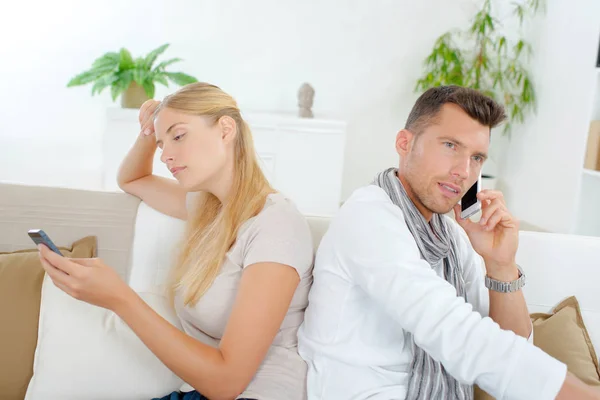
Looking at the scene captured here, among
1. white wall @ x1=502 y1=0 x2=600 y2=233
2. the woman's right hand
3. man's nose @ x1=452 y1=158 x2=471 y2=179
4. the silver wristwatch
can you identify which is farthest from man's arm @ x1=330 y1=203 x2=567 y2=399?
white wall @ x1=502 y1=0 x2=600 y2=233

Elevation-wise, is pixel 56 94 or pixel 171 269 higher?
pixel 56 94

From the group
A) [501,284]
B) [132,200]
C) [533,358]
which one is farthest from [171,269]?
[533,358]

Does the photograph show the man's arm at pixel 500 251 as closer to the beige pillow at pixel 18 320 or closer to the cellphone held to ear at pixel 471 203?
the cellphone held to ear at pixel 471 203

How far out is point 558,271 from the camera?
169cm

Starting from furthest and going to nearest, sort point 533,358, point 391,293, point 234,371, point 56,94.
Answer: point 56,94, point 234,371, point 391,293, point 533,358

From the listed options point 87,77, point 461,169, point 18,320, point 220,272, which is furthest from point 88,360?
point 87,77

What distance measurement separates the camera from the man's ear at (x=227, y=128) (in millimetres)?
1524

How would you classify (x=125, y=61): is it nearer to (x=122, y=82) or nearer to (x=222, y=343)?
(x=122, y=82)

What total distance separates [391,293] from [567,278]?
774 mm

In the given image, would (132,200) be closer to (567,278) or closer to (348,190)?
(567,278)

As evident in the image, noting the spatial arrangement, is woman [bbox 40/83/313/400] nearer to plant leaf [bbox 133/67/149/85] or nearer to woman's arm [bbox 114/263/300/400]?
woman's arm [bbox 114/263/300/400]

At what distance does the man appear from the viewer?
1088 millimetres

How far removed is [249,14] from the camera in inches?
192

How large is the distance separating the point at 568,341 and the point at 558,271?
0.25 metres
